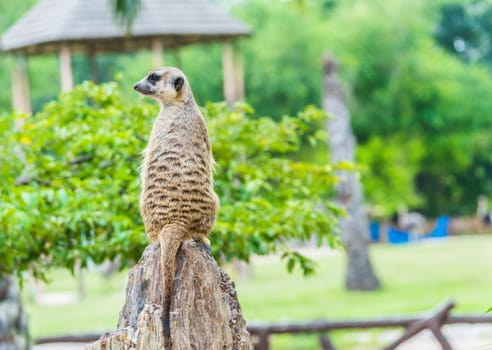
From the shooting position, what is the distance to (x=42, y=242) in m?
5.25

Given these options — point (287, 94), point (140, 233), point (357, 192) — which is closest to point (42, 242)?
point (140, 233)

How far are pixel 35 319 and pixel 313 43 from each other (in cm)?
1288

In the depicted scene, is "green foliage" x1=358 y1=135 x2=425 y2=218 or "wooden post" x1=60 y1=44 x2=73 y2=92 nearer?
"wooden post" x1=60 y1=44 x2=73 y2=92

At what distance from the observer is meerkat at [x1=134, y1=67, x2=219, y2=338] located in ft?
12.3

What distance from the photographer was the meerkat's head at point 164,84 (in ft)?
12.8

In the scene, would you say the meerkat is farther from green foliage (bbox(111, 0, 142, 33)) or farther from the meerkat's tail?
green foliage (bbox(111, 0, 142, 33))

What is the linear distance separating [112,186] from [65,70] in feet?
32.4

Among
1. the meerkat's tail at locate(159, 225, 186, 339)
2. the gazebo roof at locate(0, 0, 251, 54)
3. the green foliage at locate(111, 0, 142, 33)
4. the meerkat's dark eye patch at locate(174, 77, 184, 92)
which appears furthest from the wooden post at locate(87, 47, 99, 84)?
the meerkat's tail at locate(159, 225, 186, 339)

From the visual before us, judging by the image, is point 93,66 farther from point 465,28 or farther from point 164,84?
point 465,28

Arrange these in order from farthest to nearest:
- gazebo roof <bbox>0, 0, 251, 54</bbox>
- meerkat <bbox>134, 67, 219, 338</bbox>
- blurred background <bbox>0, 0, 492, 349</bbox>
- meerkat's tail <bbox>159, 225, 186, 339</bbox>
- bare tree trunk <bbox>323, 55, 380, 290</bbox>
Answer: bare tree trunk <bbox>323, 55, 380, 290</bbox>, gazebo roof <bbox>0, 0, 251, 54</bbox>, blurred background <bbox>0, 0, 492, 349</bbox>, meerkat <bbox>134, 67, 219, 338</bbox>, meerkat's tail <bbox>159, 225, 186, 339</bbox>

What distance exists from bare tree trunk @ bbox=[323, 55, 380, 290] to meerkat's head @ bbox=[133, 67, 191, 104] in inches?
505

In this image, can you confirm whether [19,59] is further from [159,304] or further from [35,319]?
[159,304]

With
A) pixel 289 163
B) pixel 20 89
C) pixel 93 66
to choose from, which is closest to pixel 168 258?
pixel 289 163

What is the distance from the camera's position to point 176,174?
375 centimetres
